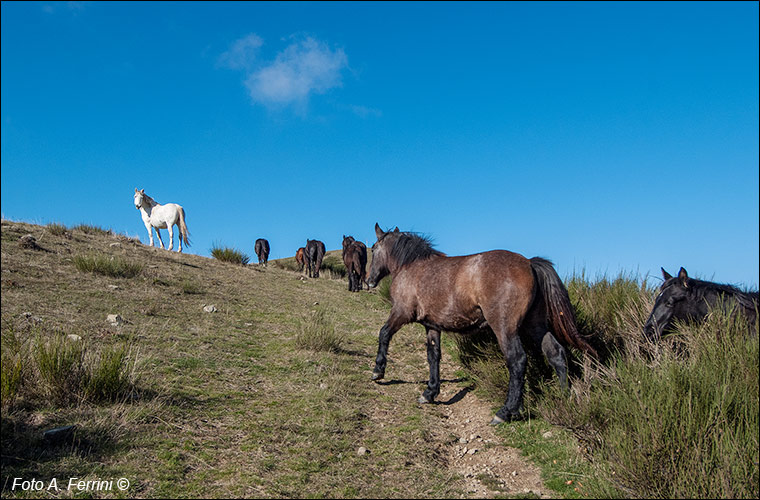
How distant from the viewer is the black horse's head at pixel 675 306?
544 cm

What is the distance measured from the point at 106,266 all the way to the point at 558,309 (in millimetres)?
10622

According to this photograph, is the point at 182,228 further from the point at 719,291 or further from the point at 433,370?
the point at 719,291

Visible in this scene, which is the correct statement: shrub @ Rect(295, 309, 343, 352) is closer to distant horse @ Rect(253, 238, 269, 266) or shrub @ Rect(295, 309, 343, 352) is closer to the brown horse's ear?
the brown horse's ear

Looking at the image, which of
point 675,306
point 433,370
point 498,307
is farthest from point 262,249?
point 675,306

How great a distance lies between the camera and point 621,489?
3537 millimetres

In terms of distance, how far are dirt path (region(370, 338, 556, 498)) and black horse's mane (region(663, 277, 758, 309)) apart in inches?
112

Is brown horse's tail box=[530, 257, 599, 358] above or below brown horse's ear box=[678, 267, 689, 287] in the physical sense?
below

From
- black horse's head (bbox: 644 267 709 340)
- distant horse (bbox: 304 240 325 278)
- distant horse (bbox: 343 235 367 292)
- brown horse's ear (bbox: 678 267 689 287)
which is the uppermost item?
distant horse (bbox: 304 240 325 278)

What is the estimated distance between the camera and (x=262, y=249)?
27000 millimetres

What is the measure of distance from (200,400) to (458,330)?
11.2 ft

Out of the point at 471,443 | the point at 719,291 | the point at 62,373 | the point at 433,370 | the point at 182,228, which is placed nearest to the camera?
the point at 62,373

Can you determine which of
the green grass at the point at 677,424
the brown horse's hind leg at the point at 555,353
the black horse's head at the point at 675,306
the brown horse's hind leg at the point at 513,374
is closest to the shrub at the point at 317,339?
the brown horse's hind leg at the point at 513,374

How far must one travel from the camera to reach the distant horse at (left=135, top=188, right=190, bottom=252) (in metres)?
20.9

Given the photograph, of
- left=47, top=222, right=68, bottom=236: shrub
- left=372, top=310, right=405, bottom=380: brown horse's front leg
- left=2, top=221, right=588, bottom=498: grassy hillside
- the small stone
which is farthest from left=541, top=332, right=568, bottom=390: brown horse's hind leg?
left=47, top=222, right=68, bottom=236: shrub
